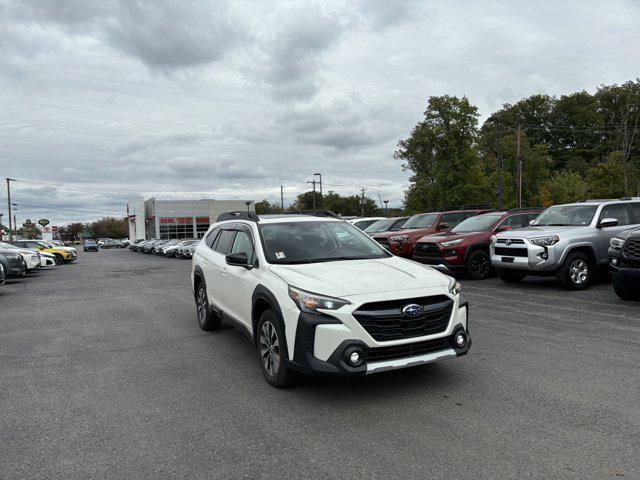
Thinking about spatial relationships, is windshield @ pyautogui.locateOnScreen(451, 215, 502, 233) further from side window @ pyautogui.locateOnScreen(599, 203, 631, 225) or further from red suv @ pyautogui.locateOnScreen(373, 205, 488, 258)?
side window @ pyautogui.locateOnScreen(599, 203, 631, 225)

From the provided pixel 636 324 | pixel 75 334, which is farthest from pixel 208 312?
pixel 636 324

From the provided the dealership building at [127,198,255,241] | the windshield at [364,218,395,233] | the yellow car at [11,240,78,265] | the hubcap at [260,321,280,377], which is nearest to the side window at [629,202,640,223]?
the windshield at [364,218,395,233]

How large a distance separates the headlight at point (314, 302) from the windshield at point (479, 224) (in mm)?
9544

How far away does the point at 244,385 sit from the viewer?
4688 millimetres

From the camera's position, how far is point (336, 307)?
3.94 metres

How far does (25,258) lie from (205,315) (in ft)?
54.3

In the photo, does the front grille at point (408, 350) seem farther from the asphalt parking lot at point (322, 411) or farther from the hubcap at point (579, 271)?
the hubcap at point (579, 271)

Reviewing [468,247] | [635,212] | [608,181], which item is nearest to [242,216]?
[468,247]

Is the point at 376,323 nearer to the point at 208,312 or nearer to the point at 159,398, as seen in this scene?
the point at 159,398

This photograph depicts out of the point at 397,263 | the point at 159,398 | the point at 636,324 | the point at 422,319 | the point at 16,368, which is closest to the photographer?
the point at 422,319

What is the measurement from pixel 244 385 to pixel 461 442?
215 cm

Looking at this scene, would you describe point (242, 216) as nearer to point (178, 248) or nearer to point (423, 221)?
point (423, 221)

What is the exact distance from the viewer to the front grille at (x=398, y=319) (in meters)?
3.94

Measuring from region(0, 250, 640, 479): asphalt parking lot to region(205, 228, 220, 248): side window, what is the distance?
131 cm
